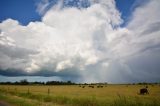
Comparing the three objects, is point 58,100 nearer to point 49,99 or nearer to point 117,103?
point 49,99

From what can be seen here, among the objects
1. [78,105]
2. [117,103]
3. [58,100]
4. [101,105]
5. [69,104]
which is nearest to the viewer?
[117,103]

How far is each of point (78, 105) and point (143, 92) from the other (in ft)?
109

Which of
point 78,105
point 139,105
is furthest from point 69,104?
point 139,105

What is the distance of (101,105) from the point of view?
67.4ft

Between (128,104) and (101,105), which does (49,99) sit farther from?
(128,104)

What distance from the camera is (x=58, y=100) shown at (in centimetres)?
2822

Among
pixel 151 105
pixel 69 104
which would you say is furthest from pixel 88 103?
pixel 151 105

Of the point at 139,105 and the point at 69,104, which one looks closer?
the point at 139,105

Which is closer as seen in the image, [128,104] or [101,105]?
[128,104]


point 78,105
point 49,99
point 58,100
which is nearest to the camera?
point 78,105

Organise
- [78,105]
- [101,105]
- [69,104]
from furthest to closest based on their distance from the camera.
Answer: [69,104]
[78,105]
[101,105]

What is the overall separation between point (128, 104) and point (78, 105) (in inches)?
241

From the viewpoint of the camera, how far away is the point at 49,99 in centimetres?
3030

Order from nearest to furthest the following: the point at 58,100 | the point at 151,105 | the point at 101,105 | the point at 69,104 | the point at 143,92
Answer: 1. the point at 151,105
2. the point at 101,105
3. the point at 69,104
4. the point at 58,100
5. the point at 143,92
